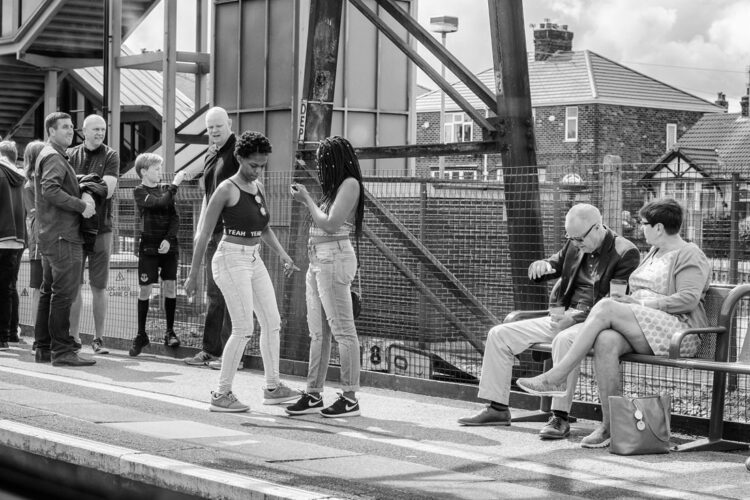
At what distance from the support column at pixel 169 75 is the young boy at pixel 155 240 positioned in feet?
34.6

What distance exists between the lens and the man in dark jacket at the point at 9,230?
11539 millimetres

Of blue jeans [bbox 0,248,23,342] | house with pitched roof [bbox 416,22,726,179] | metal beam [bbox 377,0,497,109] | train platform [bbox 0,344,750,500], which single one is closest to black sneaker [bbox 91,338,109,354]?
blue jeans [bbox 0,248,23,342]

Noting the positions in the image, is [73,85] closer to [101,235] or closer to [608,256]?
[101,235]

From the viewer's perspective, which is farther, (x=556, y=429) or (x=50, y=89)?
(x=50, y=89)

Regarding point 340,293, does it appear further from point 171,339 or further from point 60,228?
point 171,339

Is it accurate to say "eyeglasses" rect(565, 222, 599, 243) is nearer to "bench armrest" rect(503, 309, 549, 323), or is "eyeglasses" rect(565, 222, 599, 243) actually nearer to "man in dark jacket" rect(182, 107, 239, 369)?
"bench armrest" rect(503, 309, 549, 323)

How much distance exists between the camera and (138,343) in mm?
11344

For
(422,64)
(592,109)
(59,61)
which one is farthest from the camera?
(592,109)

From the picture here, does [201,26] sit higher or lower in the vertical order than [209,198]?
higher

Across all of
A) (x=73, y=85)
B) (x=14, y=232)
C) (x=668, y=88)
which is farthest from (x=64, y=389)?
(x=668, y=88)

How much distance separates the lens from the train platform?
19.1 ft

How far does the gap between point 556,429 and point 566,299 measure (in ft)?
3.24

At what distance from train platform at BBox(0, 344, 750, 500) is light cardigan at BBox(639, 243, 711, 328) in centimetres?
83

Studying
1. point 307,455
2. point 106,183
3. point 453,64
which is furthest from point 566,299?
point 106,183
